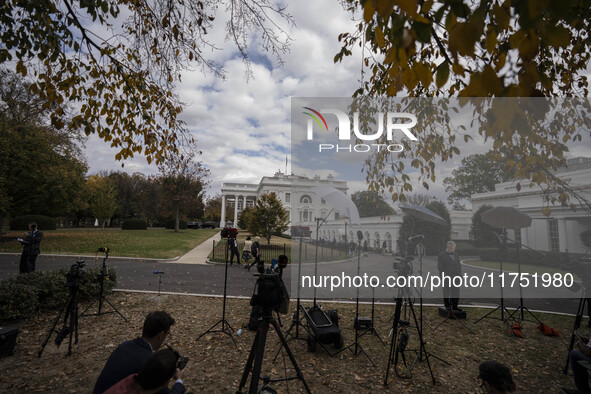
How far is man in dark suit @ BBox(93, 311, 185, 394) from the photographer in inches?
94.7

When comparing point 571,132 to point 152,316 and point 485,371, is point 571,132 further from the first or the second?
point 152,316

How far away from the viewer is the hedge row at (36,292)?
5.36m

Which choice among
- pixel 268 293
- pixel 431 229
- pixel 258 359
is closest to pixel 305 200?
pixel 268 293

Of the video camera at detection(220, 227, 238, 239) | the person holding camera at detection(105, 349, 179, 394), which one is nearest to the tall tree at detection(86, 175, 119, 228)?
the video camera at detection(220, 227, 238, 239)

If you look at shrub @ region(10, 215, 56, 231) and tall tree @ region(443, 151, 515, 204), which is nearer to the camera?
tall tree @ region(443, 151, 515, 204)

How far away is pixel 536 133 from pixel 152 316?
19.4 ft

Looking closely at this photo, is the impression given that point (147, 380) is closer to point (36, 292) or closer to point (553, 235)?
point (36, 292)

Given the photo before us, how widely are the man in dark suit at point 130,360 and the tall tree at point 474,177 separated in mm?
4807

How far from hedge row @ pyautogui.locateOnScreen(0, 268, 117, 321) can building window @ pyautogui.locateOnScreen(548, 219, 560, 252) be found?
8225 millimetres

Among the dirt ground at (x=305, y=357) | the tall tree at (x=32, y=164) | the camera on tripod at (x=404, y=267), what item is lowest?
the dirt ground at (x=305, y=357)

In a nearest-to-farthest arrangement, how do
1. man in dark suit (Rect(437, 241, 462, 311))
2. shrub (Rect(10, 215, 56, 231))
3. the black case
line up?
the black case, man in dark suit (Rect(437, 241, 462, 311)), shrub (Rect(10, 215, 56, 231))

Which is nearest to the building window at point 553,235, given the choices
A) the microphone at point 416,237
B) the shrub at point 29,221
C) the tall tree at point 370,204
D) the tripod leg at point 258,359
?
the microphone at point 416,237

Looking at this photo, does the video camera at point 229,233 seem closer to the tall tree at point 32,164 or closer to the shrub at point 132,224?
the tall tree at point 32,164

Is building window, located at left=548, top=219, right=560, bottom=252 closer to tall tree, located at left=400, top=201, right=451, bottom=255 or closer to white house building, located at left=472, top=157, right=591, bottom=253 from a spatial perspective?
white house building, located at left=472, top=157, right=591, bottom=253
